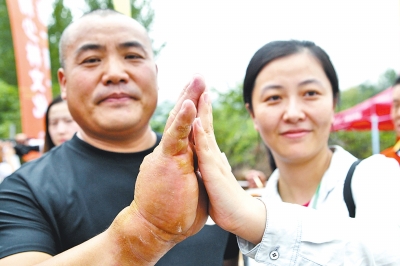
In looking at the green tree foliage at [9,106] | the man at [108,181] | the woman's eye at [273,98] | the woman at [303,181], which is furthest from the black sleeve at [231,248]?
the green tree foliage at [9,106]

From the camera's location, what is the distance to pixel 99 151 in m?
1.52

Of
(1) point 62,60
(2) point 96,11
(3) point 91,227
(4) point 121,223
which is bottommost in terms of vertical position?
(3) point 91,227

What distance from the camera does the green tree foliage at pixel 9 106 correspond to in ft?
47.6

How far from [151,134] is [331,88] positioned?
860 millimetres

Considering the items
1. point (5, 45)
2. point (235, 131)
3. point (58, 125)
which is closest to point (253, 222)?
point (58, 125)

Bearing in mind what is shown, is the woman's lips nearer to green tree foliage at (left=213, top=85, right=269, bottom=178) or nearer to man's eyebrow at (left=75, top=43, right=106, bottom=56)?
man's eyebrow at (left=75, top=43, right=106, bottom=56)

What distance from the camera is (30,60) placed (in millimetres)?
5145

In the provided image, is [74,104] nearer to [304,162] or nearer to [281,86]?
[281,86]

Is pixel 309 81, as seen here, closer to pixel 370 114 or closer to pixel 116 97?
pixel 116 97

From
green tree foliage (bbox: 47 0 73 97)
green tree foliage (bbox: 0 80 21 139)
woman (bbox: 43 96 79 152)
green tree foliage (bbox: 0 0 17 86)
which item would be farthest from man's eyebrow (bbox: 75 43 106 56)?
green tree foliage (bbox: 0 0 17 86)

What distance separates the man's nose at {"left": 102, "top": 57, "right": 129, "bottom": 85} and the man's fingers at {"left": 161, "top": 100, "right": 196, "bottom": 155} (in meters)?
0.62

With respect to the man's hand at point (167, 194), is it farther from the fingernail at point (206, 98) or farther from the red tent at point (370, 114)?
the red tent at point (370, 114)

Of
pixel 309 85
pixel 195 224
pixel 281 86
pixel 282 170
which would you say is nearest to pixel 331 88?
pixel 309 85

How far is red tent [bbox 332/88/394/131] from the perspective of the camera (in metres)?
6.10
